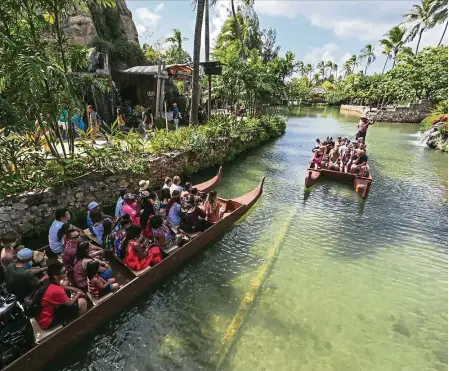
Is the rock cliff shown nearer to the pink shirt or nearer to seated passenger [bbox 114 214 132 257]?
the pink shirt

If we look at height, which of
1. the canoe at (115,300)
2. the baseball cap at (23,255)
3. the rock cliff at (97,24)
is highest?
the rock cliff at (97,24)

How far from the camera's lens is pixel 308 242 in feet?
30.0

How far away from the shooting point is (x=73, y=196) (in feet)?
29.4

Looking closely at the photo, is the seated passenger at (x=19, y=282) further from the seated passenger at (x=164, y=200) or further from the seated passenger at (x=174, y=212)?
the seated passenger at (x=164, y=200)

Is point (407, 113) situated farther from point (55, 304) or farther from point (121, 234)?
point (55, 304)

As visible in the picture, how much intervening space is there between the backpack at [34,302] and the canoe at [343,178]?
11.3m

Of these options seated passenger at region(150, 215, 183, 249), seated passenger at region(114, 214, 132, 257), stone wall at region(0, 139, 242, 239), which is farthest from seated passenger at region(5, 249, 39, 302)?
seated passenger at region(150, 215, 183, 249)

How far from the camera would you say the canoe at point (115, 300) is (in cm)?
443

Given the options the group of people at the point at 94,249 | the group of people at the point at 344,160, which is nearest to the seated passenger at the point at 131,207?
the group of people at the point at 94,249

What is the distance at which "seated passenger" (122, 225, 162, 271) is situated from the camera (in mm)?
6215

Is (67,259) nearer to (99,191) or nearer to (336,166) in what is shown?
(99,191)

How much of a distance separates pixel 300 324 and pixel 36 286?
487 centimetres

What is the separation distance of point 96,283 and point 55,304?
2.73ft

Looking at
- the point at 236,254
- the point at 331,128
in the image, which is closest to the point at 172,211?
the point at 236,254
